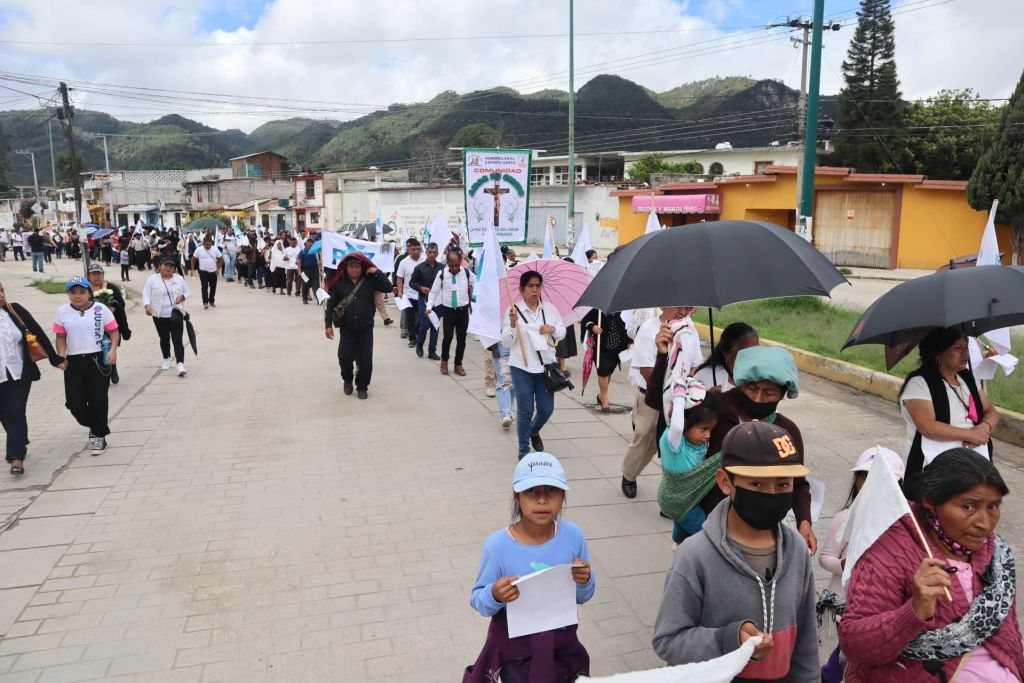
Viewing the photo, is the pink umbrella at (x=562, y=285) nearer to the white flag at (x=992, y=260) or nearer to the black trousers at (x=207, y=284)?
the white flag at (x=992, y=260)

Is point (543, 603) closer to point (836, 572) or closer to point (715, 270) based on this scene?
point (836, 572)

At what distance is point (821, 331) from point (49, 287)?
2104 cm

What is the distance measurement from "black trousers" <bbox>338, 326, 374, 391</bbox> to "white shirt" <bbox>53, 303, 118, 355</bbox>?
2731mm

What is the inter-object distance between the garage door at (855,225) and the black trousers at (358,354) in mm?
23802

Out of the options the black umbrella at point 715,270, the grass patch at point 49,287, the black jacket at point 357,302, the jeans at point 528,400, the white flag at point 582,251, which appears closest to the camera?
the black umbrella at point 715,270

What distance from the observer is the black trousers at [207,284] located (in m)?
17.7

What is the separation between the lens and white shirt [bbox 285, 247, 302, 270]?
20828 mm

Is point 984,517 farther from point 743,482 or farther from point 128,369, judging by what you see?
point 128,369

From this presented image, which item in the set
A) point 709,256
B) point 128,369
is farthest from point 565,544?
point 128,369

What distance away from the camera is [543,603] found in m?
2.56

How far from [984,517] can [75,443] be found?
758 centimetres

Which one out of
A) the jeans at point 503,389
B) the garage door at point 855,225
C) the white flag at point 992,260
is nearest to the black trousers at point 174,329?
the jeans at point 503,389

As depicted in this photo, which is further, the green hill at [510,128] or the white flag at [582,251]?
the green hill at [510,128]

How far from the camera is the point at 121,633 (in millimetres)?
3928
